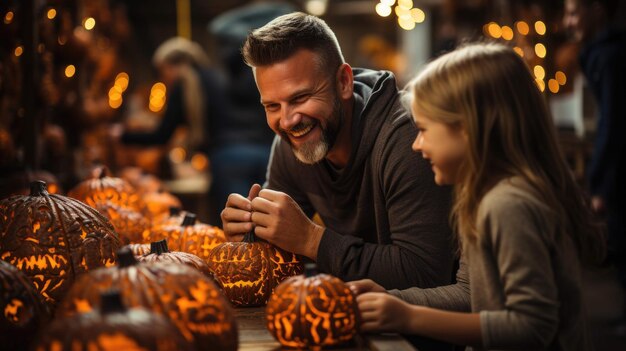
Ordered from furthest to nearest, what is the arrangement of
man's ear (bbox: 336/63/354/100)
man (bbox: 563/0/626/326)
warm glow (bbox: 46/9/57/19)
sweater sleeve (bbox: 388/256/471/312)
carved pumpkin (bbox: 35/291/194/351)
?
man (bbox: 563/0/626/326), warm glow (bbox: 46/9/57/19), man's ear (bbox: 336/63/354/100), sweater sleeve (bbox: 388/256/471/312), carved pumpkin (bbox: 35/291/194/351)

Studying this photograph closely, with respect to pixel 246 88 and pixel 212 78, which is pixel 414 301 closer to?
pixel 246 88

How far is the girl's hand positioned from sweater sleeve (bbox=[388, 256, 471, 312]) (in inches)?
15.2

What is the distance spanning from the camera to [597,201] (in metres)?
5.99

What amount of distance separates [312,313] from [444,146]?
1.73ft

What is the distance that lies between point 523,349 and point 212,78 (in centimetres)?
588

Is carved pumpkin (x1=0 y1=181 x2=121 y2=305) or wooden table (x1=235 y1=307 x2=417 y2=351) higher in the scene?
carved pumpkin (x1=0 y1=181 x2=121 y2=305)

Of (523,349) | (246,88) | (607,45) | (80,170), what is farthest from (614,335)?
(523,349)

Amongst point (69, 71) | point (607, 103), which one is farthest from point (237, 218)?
point (607, 103)

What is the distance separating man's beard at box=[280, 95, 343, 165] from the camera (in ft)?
9.66

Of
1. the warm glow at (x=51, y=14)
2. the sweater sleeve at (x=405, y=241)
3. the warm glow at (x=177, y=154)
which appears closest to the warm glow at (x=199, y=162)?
the warm glow at (x=177, y=154)

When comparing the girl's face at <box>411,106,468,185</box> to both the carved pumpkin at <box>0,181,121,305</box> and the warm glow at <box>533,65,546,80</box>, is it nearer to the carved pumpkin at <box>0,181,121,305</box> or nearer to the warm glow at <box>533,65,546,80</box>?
the carved pumpkin at <box>0,181,121,305</box>

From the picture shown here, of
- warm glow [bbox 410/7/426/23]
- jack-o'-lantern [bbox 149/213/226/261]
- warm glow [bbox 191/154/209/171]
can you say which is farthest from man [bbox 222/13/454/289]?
warm glow [bbox 191/154/209/171]

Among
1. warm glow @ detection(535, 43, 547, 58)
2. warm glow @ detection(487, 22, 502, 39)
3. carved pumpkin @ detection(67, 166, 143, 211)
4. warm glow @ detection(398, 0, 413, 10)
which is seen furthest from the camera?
warm glow @ detection(487, 22, 502, 39)

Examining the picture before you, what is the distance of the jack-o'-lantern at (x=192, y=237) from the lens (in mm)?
2840
